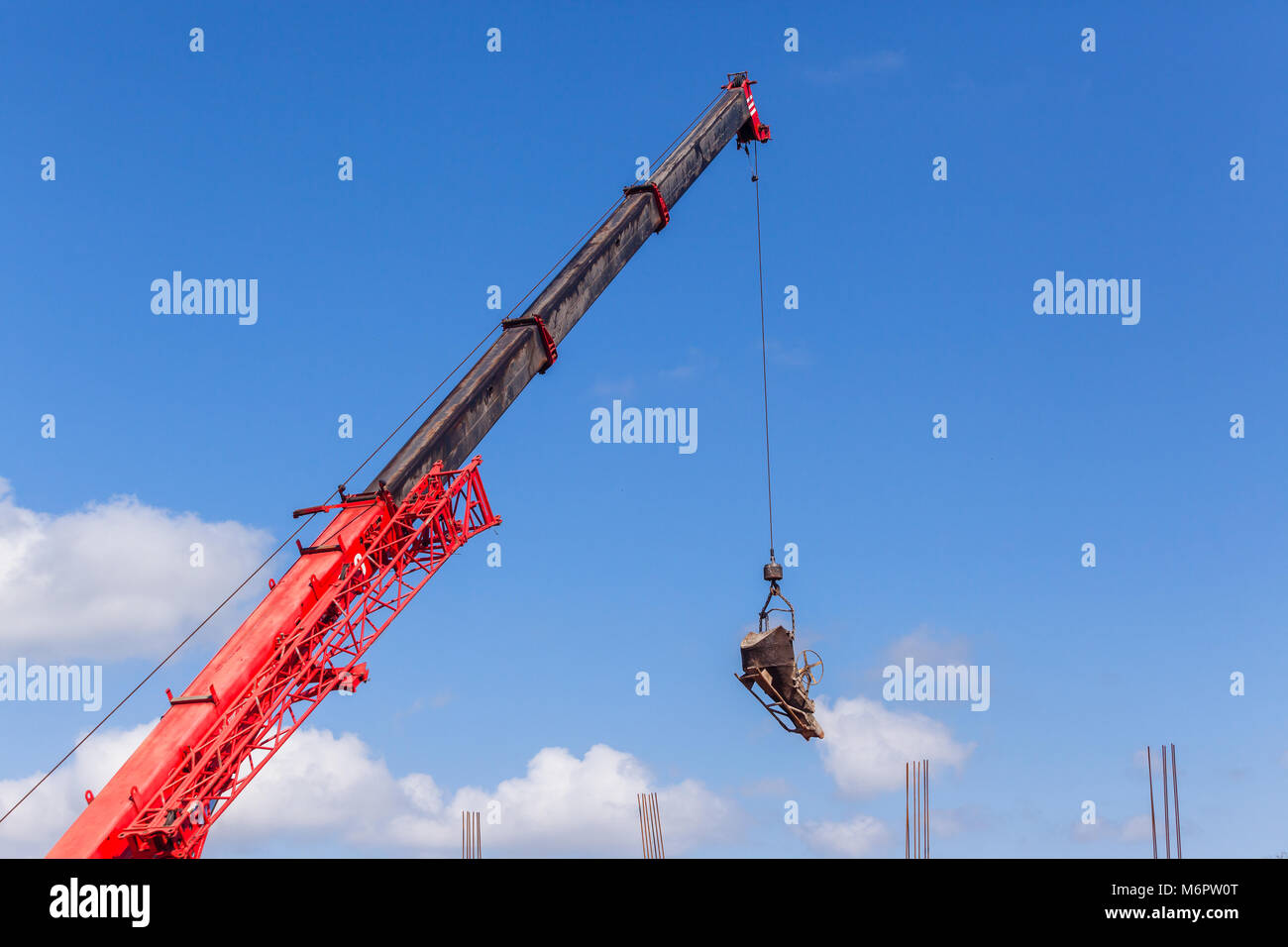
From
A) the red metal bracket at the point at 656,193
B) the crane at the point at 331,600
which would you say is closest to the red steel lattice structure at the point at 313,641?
the crane at the point at 331,600

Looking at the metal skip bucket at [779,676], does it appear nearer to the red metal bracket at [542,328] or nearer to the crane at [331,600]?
the crane at [331,600]

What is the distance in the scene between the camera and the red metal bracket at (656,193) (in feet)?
93.4

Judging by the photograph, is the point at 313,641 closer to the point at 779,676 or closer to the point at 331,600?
the point at 331,600

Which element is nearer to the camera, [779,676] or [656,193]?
[779,676]

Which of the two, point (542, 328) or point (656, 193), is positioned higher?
point (656, 193)

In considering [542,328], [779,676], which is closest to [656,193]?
[542,328]

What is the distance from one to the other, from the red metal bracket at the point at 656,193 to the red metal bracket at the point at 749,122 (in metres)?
4.98

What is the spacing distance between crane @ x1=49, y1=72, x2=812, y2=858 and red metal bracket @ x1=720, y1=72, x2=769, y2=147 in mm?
5637

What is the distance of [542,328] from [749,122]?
10755 mm

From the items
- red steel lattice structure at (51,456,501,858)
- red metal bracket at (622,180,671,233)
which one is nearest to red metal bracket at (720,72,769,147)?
red metal bracket at (622,180,671,233)

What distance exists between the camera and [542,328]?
82.9 ft

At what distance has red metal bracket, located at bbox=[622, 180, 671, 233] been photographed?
2845 cm

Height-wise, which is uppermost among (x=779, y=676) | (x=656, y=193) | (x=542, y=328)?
(x=656, y=193)
